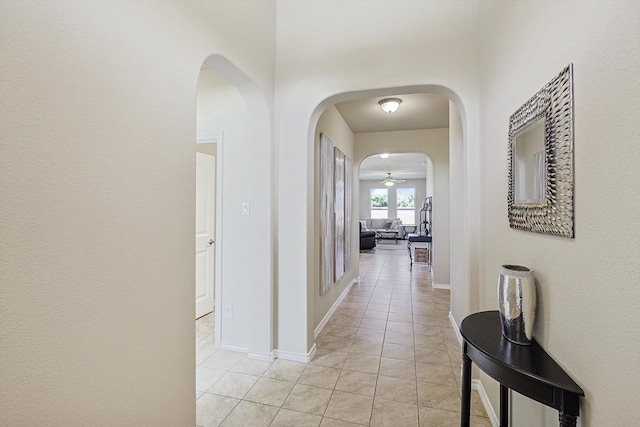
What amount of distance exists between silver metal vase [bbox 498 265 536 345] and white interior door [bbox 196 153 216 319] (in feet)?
10.5

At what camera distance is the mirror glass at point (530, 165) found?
1240 mm

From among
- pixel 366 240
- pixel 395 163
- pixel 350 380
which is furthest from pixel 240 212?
pixel 395 163

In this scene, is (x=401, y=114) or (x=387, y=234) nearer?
(x=401, y=114)

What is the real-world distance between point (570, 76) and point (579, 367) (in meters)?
0.94

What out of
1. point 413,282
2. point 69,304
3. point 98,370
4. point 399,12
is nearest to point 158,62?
point 69,304

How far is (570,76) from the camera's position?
1019 mm

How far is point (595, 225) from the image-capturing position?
892 millimetres

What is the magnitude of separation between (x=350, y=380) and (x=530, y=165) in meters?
1.92

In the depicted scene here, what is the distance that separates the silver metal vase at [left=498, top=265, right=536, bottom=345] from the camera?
122 cm

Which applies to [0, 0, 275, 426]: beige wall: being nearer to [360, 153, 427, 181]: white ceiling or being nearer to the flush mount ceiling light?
the flush mount ceiling light

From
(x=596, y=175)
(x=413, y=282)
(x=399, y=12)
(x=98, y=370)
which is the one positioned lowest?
(x=413, y=282)

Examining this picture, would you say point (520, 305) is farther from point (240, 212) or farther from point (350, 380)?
point (240, 212)

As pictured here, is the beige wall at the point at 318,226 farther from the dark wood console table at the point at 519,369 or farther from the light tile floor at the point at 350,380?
the dark wood console table at the point at 519,369

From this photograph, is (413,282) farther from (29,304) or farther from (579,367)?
(29,304)
